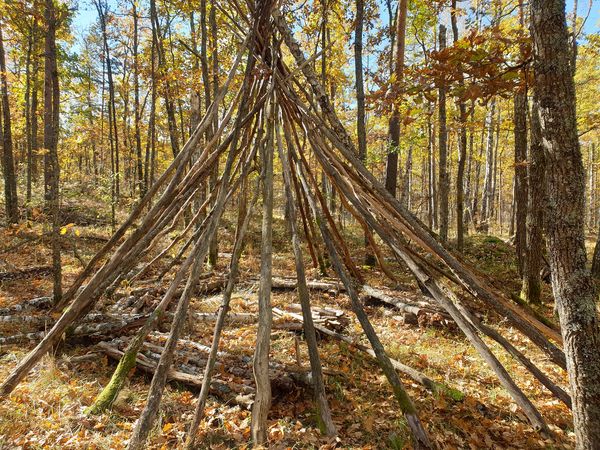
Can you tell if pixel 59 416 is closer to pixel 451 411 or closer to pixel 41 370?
pixel 41 370

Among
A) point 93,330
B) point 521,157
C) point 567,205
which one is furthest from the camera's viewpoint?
point 521,157

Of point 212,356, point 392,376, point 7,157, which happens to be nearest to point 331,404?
point 392,376

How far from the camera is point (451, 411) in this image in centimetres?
354

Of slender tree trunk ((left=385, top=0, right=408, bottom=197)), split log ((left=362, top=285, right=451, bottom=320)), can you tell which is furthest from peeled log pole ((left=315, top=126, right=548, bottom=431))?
slender tree trunk ((left=385, top=0, right=408, bottom=197))

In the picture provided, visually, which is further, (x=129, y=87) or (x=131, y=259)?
(x=129, y=87)

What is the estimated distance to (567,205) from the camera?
2.26 meters

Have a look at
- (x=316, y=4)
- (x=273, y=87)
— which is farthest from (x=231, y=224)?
(x=273, y=87)

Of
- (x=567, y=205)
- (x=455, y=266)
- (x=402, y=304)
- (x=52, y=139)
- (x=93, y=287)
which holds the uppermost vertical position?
(x=52, y=139)

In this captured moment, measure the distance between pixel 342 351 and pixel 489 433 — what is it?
6.08 feet

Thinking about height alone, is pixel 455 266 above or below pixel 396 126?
below

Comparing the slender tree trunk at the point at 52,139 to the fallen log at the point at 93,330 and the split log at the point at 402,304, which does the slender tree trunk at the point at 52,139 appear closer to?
the fallen log at the point at 93,330

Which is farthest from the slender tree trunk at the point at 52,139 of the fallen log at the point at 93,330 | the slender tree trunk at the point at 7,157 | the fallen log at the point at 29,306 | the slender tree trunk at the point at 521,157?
the slender tree trunk at the point at 521,157

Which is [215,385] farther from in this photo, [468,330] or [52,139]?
[52,139]

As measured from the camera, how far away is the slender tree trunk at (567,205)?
7.34ft
